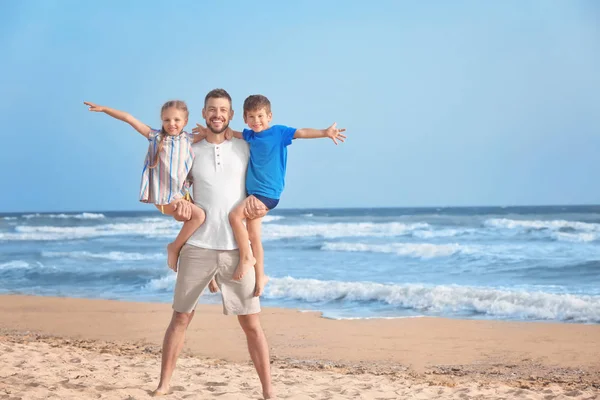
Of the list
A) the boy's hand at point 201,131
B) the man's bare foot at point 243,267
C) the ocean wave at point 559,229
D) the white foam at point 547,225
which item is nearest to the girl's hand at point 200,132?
the boy's hand at point 201,131

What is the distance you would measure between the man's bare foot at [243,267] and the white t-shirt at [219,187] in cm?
12

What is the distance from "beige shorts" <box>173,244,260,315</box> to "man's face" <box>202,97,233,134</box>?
0.79m

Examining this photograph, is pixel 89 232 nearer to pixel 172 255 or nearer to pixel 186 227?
pixel 172 255

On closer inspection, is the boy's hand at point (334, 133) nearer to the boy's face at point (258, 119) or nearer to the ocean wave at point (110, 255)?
the boy's face at point (258, 119)

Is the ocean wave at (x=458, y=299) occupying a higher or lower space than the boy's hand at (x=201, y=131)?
lower

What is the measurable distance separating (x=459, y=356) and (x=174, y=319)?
3.84 meters

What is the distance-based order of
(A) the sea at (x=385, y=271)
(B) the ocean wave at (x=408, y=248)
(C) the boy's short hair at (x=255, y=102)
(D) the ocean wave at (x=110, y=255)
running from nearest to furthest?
(C) the boy's short hair at (x=255, y=102)
(A) the sea at (x=385, y=271)
(B) the ocean wave at (x=408, y=248)
(D) the ocean wave at (x=110, y=255)

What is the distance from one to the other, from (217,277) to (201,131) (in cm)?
98

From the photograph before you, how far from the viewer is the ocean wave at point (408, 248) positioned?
19.7m

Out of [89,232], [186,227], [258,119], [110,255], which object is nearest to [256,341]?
[186,227]

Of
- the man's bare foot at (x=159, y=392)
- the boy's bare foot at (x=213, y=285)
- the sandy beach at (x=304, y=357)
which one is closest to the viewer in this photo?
the boy's bare foot at (x=213, y=285)

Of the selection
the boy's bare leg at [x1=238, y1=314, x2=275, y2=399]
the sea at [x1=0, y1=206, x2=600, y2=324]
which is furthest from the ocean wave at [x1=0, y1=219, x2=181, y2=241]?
the boy's bare leg at [x1=238, y1=314, x2=275, y2=399]

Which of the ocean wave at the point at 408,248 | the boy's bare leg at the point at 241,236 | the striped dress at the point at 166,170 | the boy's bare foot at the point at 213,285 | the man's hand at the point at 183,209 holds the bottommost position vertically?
the ocean wave at the point at 408,248

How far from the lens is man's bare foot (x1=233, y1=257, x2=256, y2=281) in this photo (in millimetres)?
4297
